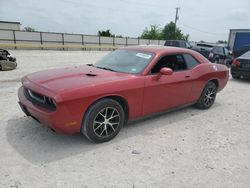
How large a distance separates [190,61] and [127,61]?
61.1 inches

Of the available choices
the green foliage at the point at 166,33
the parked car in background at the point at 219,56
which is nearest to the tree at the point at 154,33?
the green foliage at the point at 166,33

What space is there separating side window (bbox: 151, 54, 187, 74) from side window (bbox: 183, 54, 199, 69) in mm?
114

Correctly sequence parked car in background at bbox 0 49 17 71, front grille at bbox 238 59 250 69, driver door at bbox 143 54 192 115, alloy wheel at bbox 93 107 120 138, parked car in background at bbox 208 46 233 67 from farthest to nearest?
parked car in background at bbox 208 46 233 67
parked car in background at bbox 0 49 17 71
front grille at bbox 238 59 250 69
driver door at bbox 143 54 192 115
alloy wheel at bbox 93 107 120 138

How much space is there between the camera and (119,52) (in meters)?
4.91

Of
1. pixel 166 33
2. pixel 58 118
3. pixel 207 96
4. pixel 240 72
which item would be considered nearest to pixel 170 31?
pixel 166 33

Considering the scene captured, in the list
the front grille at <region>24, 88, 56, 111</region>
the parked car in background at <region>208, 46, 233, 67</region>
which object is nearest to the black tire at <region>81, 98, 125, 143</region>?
the front grille at <region>24, 88, 56, 111</region>

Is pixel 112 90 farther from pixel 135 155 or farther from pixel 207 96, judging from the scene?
pixel 207 96

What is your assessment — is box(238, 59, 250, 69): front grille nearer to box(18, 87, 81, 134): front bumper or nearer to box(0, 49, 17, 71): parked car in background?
box(18, 87, 81, 134): front bumper

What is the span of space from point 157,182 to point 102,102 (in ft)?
4.57

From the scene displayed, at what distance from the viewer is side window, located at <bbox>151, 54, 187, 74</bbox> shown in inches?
168

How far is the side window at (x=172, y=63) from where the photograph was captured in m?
4.26

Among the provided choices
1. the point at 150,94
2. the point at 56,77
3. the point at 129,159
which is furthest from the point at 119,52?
the point at 129,159

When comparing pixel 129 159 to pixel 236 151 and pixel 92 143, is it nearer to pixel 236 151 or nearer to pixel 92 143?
pixel 92 143

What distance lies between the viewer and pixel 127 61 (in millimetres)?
4414
